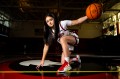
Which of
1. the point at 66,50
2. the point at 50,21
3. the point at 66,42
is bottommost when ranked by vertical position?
the point at 66,50

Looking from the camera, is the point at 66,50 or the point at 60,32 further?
the point at 60,32

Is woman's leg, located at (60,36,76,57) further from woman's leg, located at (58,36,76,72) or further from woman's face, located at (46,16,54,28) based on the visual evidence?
woman's face, located at (46,16,54,28)

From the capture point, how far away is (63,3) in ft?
40.8

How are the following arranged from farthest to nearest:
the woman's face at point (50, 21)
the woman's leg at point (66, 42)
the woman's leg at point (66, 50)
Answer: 1. the woman's face at point (50, 21)
2. the woman's leg at point (66, 42)
3. the woman's leg at point (66, 50)

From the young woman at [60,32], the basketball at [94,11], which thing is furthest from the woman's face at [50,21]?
the basketball at [94,11]

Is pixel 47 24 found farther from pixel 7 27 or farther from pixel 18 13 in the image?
pixel 7 27

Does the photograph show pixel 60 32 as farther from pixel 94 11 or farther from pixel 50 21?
pixel 94 11

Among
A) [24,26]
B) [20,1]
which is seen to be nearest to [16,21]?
[24,26]

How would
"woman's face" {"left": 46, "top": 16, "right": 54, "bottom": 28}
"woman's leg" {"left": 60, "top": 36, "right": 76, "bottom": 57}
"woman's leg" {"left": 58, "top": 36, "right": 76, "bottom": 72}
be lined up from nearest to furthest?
"woman's leg" {"left": 58, "top": 36, "right": 76, "bottom": 72} < "woman's leg" {"left": 60, "top": 36, "right": 76, "bottom": 57} < "woman's face" {"left": 46, "top": 16, "right": 54, "bottom": 28}

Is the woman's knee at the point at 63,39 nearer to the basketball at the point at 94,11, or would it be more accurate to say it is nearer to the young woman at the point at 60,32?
the young woman at the point at 60,32

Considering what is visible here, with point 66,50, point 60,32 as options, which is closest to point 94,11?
point 60,32

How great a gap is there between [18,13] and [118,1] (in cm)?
759

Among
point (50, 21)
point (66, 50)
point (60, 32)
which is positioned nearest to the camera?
point (66, 50)

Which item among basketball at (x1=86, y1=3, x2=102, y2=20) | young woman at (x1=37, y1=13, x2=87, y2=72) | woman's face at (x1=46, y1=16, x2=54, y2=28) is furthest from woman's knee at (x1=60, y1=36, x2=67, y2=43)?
basketball at (x1=86, y1=3, x2=102, y2=20)
